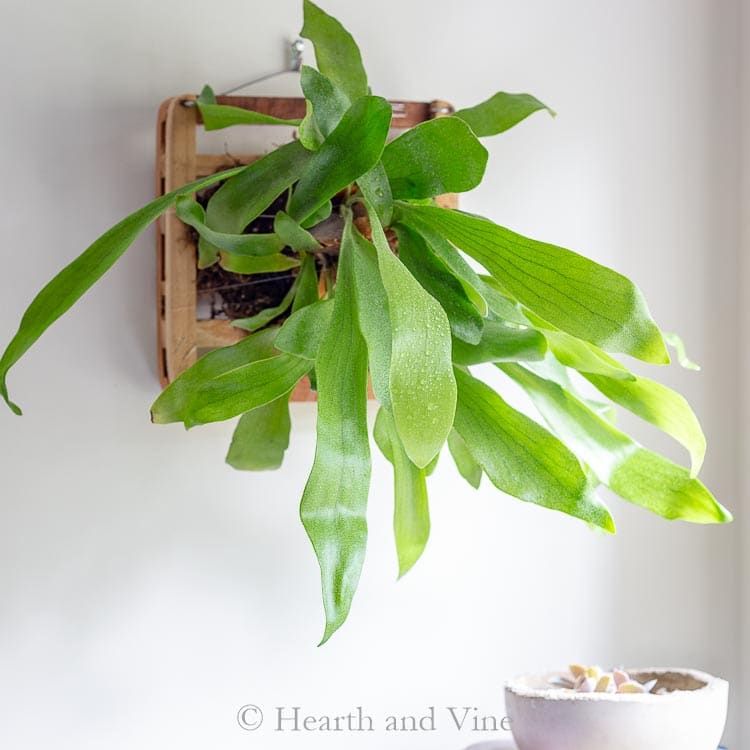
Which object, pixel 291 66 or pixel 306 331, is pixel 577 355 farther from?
pixel 291 66

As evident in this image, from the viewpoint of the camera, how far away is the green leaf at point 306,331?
83 cm

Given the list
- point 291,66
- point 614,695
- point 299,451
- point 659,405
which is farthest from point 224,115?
point 614,695

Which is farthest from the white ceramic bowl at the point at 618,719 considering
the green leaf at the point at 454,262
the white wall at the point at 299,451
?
the green leaf at the point at 454,262

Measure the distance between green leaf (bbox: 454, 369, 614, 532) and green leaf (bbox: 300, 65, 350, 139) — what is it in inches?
10.7

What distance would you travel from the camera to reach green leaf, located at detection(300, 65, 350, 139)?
0.85 metres

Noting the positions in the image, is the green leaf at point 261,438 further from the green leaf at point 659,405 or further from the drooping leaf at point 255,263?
the green leaf at point 659,405

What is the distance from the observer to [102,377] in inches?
48.3

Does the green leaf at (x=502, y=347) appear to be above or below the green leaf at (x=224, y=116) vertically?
below

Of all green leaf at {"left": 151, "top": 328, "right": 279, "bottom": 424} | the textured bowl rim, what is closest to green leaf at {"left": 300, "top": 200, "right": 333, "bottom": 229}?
green leaf at {"left": 151, "top": 328, "right": 279, "bottom": 424}

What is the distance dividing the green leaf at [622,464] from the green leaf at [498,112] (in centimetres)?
28

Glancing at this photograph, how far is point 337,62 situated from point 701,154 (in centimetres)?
62

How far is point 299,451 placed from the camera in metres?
1.25

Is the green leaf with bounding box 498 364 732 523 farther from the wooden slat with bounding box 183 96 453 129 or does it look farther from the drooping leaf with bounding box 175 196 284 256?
the wooden slat with bounding box 183 96 453 129

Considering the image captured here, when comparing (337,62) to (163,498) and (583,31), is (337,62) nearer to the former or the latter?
(583,31)
